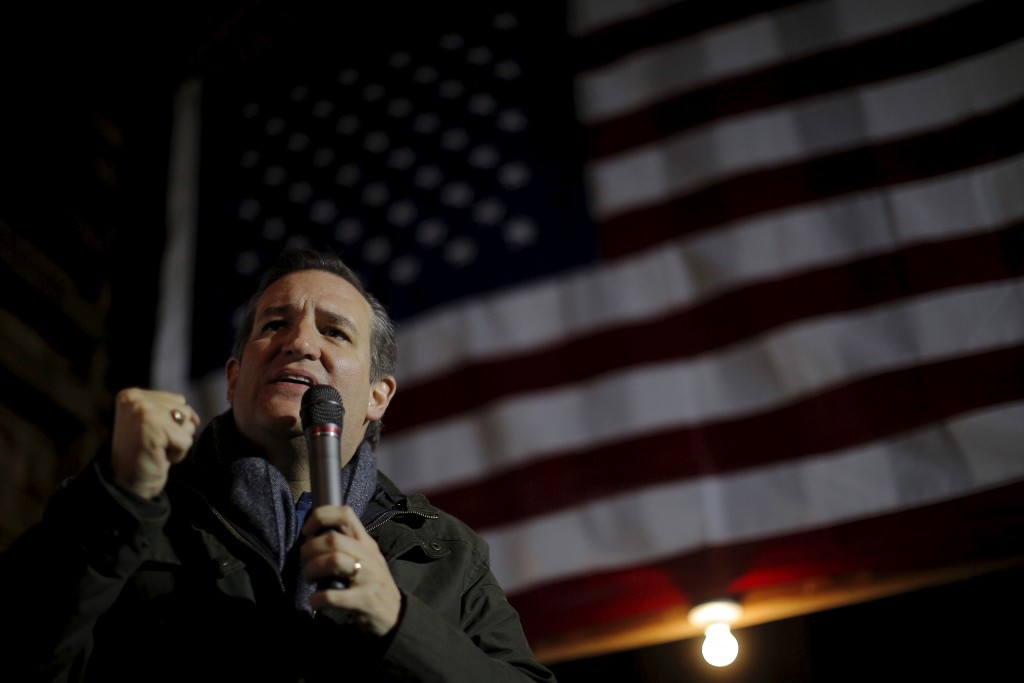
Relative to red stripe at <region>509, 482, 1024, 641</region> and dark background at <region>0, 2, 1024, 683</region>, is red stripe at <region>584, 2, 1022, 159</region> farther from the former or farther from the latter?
dark background at <region>0, 2, 1024, 683</region>

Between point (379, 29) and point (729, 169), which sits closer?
point (729, 169)

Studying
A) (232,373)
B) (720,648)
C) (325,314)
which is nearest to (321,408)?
(325,314)

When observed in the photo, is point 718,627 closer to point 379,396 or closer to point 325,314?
point 379,396

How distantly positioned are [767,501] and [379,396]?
144cm

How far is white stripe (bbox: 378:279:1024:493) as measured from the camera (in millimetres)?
3189

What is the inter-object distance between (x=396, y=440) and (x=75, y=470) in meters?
1.19

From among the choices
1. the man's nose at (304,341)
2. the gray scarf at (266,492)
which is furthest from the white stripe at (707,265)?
the gray scarf at (266,492)

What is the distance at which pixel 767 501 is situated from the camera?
320 cm

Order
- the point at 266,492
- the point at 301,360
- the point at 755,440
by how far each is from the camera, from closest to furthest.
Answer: the point at 266,492 < the point at 301,360 < the point at 755,440

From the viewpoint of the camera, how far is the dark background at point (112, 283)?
2.81 meters

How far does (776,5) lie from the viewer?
3.96 m

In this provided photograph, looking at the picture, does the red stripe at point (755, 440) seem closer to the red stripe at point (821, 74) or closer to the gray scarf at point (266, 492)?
the red stripe at point (821, 74)

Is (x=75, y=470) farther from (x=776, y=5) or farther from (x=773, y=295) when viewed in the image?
(x=776, y=5)

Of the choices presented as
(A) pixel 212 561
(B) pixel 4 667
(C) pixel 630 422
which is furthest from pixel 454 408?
(B) pixel 4 667
